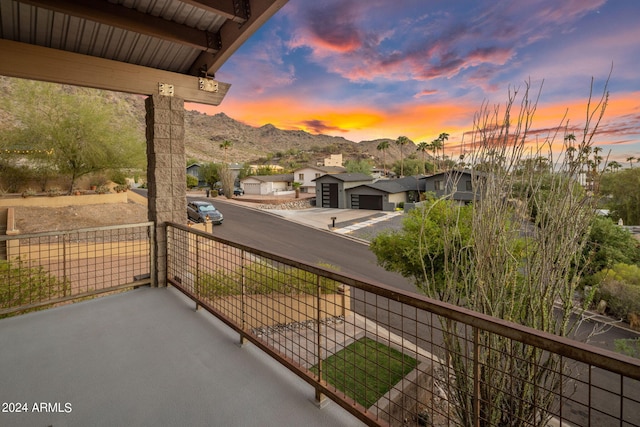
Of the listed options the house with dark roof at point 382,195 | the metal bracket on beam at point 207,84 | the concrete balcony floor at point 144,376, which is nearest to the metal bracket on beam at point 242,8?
the metal bracket on beam at point 207,84

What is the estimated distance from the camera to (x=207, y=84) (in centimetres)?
410

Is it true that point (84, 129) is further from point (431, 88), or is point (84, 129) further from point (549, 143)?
point (431, 88)

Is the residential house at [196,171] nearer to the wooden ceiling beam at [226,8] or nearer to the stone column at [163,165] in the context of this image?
the stone column at [163,165]

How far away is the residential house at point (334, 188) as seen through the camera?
28094 mm

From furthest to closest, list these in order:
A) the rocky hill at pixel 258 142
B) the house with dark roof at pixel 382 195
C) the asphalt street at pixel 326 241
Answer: the rocky hill at pixel 258 142, the house with dark roof at pixel 382 195, the asphalt street at pixel 326 241

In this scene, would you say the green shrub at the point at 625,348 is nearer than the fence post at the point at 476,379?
No

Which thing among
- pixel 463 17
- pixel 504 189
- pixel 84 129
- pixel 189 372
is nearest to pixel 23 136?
pixel 84 129

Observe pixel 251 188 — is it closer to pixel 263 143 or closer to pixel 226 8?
pixel 226 8

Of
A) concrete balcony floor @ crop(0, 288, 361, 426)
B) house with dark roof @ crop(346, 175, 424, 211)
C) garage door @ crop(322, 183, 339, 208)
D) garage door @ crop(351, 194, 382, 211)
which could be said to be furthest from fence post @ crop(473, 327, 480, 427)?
garage door @ crop(322, 183, 339, 208)

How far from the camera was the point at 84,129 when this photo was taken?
50.4 ft

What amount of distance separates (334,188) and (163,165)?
2492 centimetres

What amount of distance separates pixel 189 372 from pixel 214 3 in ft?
10.0

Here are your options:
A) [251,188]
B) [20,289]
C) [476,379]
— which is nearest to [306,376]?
[476,379]

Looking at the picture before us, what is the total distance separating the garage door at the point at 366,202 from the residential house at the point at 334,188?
74 centimetres
